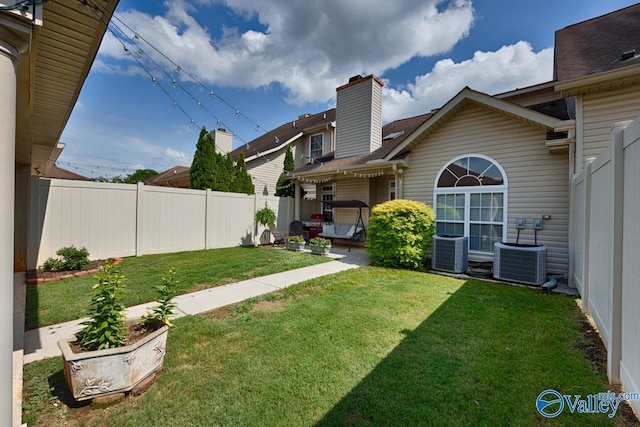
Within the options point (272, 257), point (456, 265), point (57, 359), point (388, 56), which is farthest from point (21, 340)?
point (388, 56)

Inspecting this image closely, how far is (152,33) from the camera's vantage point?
6.02 meters

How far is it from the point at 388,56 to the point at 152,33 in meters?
8.06

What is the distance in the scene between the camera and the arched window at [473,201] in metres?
6.70

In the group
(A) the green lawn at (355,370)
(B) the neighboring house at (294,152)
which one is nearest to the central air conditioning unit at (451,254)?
(A) the green lawn at (355,370)

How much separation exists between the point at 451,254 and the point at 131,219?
8.59 metres

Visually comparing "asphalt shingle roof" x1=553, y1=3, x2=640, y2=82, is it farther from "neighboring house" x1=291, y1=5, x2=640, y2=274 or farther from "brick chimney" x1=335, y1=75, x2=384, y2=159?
"brick chimney" x1=335, y1=75, x2=384, y2=159

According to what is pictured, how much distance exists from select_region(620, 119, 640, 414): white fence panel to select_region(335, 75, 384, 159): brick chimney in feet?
30.4

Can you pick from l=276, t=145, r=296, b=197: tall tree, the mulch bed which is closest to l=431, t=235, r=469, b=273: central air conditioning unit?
the mulch bed

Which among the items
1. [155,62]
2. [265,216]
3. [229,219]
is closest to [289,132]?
[265,216]

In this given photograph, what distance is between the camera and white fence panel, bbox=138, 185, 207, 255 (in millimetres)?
7934

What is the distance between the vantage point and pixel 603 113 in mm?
5074

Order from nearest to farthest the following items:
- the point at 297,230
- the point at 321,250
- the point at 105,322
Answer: the point at 105,322 → the point at 321,250 → the point at 297,230

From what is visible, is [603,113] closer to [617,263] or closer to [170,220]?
[617,263]

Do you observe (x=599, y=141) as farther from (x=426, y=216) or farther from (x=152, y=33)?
(x=152, y=33)
